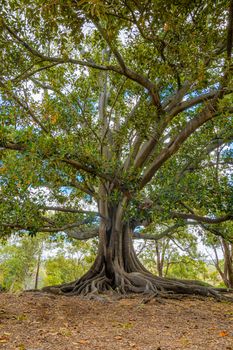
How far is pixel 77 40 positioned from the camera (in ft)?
10.3

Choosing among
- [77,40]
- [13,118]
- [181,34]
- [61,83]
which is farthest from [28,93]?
[181,34]

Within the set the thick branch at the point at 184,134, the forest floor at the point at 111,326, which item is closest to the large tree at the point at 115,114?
the thick branch at the point at 184,134

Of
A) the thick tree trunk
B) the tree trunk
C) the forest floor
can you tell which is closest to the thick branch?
the thick tree trunk

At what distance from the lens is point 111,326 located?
3363mm

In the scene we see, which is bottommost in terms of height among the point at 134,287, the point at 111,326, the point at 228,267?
the point at 111,326

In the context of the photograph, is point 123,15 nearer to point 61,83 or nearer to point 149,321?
point 61,83

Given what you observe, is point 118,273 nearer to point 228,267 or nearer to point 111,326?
point 111,326

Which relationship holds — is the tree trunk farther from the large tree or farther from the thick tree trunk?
the large tree

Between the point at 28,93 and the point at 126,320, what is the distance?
4129 mm

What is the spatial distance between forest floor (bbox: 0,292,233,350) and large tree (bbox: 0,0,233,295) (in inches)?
54.5

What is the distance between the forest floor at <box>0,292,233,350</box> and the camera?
8.49 ft

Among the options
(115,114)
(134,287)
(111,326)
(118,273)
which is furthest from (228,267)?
(111,326)

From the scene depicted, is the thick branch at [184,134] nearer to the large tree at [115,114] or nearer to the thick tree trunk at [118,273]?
the large tree at [115,114]

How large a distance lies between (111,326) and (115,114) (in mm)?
5102
